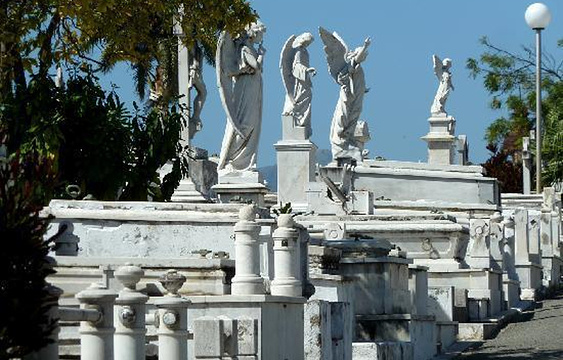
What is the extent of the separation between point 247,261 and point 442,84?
98.1 feet

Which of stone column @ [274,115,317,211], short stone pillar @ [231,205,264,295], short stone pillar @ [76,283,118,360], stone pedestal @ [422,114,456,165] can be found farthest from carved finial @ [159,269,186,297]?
stone pedestal @ [422,114,456,165]

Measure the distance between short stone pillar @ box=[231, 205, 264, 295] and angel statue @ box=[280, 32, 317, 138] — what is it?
615 inches

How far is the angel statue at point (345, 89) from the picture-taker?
33219mm

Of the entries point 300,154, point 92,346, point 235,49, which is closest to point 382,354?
point 92,346

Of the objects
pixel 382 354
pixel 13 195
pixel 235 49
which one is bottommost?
pixel 382 354

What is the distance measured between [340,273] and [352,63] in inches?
599

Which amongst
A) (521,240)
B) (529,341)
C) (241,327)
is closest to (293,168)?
(521,240)

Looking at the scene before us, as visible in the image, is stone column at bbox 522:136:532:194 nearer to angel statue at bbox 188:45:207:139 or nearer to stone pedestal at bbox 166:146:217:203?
angel statue at bbox 188:45:207:139

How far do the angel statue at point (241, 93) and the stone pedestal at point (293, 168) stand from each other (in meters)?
2.79

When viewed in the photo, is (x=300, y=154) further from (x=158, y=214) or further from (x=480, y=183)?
(x=158, y=214)

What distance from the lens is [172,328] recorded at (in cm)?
1317

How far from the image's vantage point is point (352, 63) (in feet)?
110

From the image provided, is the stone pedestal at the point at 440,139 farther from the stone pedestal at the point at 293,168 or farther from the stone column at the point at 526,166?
the stone pedestal at the point at 293,168

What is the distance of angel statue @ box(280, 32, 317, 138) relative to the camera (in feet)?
100
